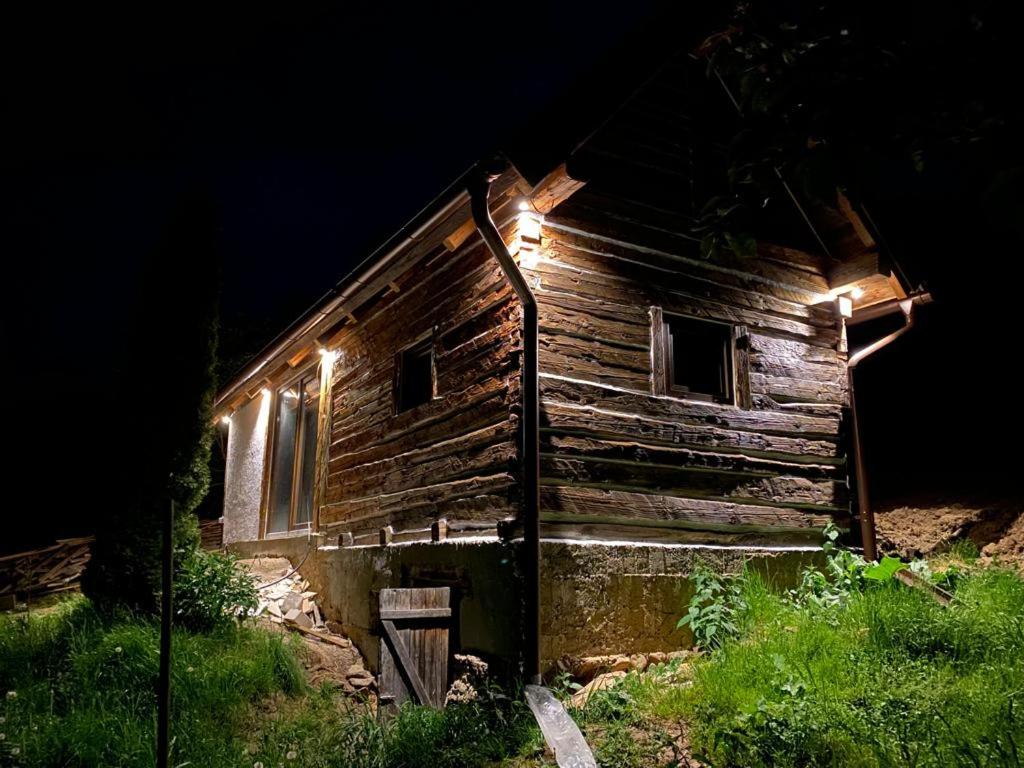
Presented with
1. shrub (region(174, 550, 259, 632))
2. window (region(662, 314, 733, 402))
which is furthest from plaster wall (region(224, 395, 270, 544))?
window (region(662, 314, 733, 402))

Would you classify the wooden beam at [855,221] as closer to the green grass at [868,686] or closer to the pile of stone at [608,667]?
the green grass at [868,686]

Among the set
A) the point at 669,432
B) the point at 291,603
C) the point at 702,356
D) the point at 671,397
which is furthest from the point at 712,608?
the point at 291,603

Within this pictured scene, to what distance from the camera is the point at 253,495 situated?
13289mm

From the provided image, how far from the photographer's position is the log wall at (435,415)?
6.62 metres

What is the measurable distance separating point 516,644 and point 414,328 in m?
4.13

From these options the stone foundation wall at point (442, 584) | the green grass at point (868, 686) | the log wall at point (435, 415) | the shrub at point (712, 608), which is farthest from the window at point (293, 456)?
the green grass at point (868, 686)

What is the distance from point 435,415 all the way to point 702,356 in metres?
3.07

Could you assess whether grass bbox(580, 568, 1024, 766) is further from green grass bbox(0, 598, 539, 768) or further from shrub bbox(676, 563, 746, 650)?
green grass bbox(0, 598, 539, 768)

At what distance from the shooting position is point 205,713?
18.8 ft

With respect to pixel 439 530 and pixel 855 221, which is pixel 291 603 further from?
pixel 855 221

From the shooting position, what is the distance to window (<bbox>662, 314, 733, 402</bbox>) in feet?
25.0

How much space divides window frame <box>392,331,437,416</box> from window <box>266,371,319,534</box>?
335 centimetres

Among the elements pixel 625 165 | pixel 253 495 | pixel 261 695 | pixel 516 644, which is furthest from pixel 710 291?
pixel 253 495

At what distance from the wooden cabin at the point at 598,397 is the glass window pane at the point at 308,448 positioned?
71.2 inches
